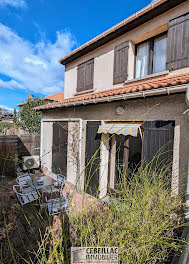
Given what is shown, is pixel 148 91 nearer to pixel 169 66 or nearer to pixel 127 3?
pixel 169 66

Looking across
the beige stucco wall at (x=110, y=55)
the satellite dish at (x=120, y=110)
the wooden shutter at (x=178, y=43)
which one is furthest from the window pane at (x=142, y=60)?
the satellite dish at (x=120, y=110)

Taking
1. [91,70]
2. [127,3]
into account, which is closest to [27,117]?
[91,70]

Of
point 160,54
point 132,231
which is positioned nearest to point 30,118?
point 160,54

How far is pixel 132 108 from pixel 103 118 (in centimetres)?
189

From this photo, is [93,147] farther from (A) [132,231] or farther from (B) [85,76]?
(B) [85,76]

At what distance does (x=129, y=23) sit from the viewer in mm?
8445

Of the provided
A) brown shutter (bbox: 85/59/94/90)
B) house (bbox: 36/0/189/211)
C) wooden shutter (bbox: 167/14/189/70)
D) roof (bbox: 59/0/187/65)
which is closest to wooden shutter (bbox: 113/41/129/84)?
house (bbox: 36/0/189/211)

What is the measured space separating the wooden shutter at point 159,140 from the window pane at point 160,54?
4183mm

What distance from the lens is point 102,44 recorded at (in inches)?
405

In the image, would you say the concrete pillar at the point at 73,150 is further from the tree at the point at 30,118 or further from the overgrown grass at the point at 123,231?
the tree at the point at 30,118

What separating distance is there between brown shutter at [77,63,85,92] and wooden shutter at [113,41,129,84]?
3368 millimetres

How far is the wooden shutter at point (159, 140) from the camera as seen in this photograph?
5.45 m

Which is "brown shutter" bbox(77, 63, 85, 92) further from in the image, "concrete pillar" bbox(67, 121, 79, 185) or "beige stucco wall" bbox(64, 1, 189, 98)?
"concrete pillar" bbox(67, 121, 79, 185)

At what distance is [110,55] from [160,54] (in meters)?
3.45
